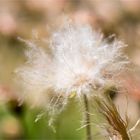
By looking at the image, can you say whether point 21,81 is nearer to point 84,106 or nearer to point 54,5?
point 84,106

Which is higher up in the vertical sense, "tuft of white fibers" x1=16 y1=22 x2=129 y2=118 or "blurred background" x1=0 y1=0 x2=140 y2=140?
"blurred background" x1=0 y1=0 x2=140 y2=140

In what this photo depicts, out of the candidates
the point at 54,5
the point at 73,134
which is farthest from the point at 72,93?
the point at 54,5

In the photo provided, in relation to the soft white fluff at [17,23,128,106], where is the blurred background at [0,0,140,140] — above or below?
above

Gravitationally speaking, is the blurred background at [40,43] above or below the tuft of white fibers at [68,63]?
above

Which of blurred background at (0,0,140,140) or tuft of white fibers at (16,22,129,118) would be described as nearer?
tuft of white fibers at (16,22,129,118)
